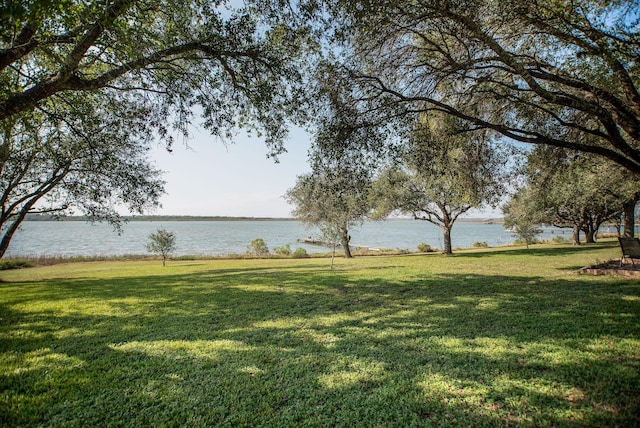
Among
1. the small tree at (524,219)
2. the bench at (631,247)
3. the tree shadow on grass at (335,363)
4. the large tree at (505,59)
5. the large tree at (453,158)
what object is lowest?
the tree shadow on grass at (335,363)

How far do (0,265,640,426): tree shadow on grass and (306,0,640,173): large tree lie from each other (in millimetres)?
4197

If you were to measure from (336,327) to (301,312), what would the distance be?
1518 millimetres

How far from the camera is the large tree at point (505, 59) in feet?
18.7

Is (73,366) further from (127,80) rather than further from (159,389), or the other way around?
(127,80)

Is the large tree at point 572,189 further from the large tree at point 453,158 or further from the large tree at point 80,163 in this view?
the large tree at point 80,163

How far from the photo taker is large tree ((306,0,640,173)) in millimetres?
5703

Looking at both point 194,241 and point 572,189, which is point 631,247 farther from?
point 194,241

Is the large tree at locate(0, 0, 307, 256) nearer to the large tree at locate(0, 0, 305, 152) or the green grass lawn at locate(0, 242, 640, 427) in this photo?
the large tree at locate(0, 0, 305, 152)

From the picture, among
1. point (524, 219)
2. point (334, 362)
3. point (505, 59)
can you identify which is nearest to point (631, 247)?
point (505, 59)

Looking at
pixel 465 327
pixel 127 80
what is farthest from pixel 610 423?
pixel 127 80

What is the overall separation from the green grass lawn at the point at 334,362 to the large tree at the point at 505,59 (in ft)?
13.9

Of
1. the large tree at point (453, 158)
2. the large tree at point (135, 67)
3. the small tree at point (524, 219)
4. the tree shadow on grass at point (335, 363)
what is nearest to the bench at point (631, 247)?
the tree shadow on grass at point (335, 363)

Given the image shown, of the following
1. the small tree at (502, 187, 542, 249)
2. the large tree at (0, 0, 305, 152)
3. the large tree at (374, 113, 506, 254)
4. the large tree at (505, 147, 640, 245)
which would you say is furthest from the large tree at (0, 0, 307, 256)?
the small tree at (502, 187, 542, 249)

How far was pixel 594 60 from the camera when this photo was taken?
6789mm
